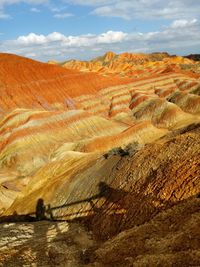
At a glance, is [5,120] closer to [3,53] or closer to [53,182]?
[3,53]

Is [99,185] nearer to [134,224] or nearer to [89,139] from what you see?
[134,224]

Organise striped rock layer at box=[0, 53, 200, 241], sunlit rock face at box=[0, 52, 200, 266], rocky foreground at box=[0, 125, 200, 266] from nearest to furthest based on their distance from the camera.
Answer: rocky foreground at box=[0, 125, 200, 266] < sunlit rock face at box=[0, 52, 200, 266] < striped rock layer at box=[0, 53, 200, 241]

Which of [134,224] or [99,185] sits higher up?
[134,224]

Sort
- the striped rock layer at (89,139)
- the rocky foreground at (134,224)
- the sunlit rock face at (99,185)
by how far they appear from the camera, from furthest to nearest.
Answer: the striped rock layer at (89,139) → the sunlit rock face at (99,185) → the rocky foreground at (134,224)

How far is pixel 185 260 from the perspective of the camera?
1056cm

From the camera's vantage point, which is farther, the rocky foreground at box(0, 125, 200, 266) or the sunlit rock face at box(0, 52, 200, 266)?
the sunlit rock face at box(0, 52, 200, 266)

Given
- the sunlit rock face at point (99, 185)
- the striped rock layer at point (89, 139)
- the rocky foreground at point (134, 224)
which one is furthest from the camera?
the striped rock layer at point (89, 139)

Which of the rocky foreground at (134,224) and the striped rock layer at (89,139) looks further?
the striped rock layer at (89,139)

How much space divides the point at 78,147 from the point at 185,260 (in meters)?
38.7

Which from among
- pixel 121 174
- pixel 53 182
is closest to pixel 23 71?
pixel 53 182

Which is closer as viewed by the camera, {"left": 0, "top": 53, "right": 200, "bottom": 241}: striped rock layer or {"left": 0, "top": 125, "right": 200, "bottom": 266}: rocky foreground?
{"left": 0, "top": 125, "right": 200, "bottom": 266}: rocky foreground

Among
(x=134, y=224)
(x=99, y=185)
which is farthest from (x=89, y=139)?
(x=134, y=224)

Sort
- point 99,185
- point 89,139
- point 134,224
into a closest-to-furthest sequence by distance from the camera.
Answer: point 134,224, point 99,185, point 89,139

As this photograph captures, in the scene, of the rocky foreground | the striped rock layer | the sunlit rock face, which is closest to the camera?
the rocky foreground
